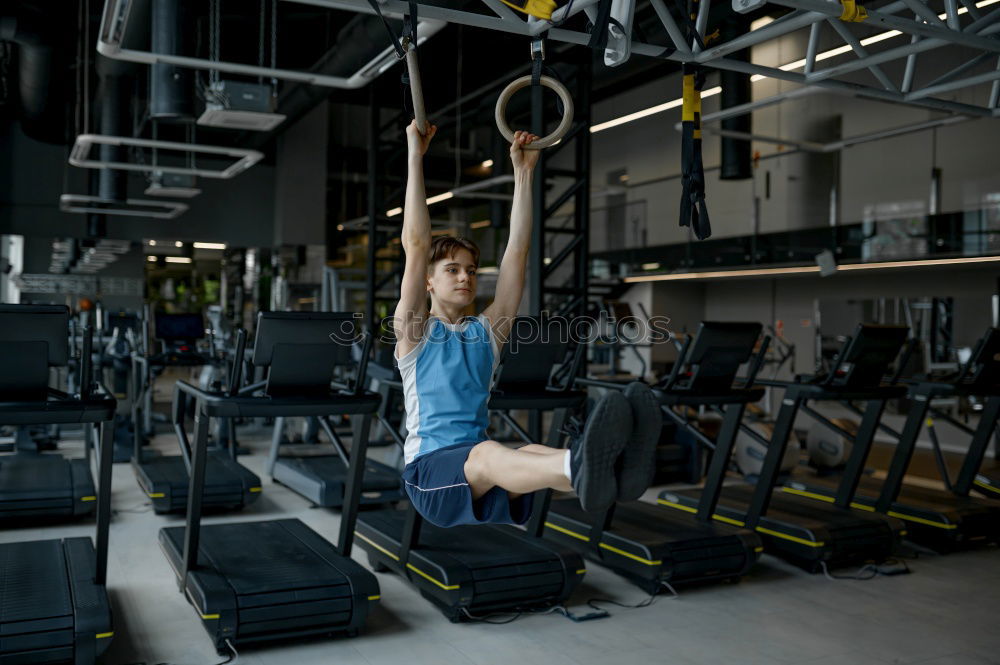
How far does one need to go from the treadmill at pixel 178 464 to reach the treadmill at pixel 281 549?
51 cm

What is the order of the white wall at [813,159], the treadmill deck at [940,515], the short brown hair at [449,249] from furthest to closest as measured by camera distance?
the white wall at [813,159]
the treadmill deck at [940,515]
the short brown hair at [449,249]

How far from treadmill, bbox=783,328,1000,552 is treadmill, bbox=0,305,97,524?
4.62 metres

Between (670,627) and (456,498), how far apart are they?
1.91 meters

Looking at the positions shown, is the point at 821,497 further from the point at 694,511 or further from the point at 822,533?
the point at 822,533

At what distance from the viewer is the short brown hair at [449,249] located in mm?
3119

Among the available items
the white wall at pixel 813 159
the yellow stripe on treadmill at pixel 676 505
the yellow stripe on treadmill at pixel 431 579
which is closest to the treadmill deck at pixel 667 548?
the yellow stripe on treadmill at pixel 676 505

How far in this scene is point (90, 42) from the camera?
33.8ft

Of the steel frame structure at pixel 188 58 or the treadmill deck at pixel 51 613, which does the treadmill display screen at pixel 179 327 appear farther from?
the treadmill deck at pixel 51 613

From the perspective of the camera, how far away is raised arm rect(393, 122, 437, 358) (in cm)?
299

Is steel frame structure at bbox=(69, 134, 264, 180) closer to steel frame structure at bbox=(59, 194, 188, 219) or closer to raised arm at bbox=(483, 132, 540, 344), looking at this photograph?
steel frame structure at bbox=(59, 194, 188, 219)

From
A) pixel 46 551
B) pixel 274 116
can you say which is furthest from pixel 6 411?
pixel 274 116

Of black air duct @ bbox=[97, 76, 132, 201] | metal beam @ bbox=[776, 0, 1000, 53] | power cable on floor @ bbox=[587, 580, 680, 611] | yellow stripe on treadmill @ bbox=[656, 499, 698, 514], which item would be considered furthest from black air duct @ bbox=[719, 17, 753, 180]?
black air duct @ bbox=[97, 76, 132, 201]

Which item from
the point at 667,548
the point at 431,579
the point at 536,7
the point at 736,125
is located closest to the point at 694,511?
the point at 667,548

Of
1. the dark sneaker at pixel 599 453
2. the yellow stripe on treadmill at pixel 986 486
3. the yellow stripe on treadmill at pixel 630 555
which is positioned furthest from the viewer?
the yellow stripe on treadmill at pixel 986 486
